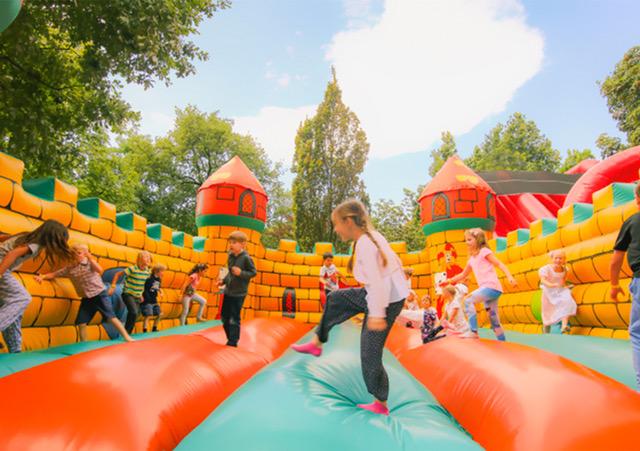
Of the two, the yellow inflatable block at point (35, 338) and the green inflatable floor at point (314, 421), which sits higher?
the yellow inflatable block at point (35, 338)

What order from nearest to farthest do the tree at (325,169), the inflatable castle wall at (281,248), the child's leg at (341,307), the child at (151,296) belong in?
the child's leg at (341,307) < the inflatable castle wall at (281,248) < the child at (151,296) < the tree at (325,169)

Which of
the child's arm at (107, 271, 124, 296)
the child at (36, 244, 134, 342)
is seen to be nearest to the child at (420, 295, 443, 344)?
the child at (36, 244, 134, 342)

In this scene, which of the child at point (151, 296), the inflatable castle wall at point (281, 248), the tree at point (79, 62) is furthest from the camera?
the tree at point (79, 62)

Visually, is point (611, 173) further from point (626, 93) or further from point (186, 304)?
point (626, 93)

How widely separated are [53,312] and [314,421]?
3.19 metres

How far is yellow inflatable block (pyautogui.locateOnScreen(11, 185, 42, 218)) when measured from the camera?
3.53 metres

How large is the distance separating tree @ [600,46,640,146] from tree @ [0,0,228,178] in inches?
590

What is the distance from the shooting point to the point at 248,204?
8281 millimetres

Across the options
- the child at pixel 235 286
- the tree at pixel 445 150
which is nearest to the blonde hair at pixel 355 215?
the child at pixel 235 286

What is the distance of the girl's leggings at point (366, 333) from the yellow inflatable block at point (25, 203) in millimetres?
2763

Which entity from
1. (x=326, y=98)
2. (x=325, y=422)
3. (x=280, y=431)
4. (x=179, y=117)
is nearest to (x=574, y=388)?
(x=325, y=422)

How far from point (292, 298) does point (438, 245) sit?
3.12 meters

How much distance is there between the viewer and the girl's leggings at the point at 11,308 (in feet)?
9.54

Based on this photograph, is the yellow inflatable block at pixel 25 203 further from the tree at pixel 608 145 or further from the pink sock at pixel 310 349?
the tree at pixel 608 145
